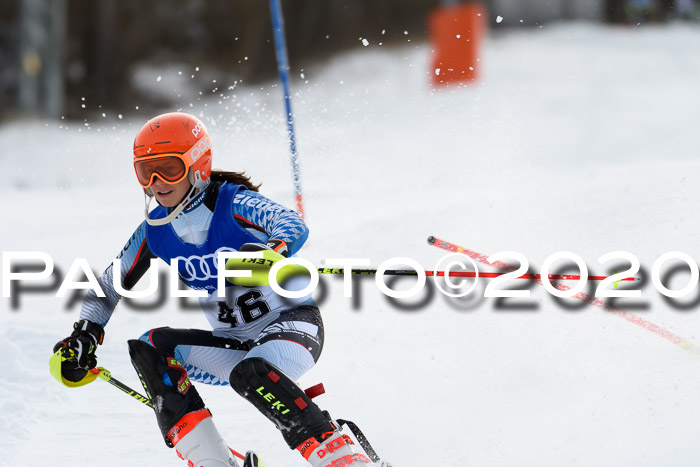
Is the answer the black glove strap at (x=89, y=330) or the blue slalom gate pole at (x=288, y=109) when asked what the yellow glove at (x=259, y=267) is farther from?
the blue slalom gate pole at (x=288, y=109)

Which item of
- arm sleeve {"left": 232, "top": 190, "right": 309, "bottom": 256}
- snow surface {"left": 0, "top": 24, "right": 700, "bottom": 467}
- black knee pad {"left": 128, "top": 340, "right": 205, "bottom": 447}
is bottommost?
snow surface {"left": 0, "top": 24, "right": 700, "bottom": 467}

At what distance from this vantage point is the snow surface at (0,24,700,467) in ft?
13.0

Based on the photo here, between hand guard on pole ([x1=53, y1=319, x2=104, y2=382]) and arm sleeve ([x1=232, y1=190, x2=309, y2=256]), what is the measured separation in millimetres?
751

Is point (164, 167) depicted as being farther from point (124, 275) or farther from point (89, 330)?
point (89, 330)

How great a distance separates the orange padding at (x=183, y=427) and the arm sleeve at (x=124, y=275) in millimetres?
664

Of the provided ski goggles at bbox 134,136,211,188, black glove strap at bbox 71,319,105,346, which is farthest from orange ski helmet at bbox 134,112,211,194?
black glove strap at bbox 71,319,105,346

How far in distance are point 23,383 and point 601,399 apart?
9.65 feet

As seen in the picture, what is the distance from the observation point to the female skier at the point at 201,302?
320cm

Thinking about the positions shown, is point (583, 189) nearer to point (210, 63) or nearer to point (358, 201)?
point (358, 201)

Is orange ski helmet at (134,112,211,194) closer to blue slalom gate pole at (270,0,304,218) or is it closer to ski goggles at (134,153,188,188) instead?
ski goggles at (134,153,188,188)

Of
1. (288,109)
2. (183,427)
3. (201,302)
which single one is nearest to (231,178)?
(201,302)

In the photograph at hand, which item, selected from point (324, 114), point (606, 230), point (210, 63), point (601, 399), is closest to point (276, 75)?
point (210, 63)

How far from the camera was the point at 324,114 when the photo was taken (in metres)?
15.3

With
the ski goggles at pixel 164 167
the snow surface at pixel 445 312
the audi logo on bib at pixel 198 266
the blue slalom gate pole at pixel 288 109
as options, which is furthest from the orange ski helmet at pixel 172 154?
the blue slalom gate pole at pixel 288 109
